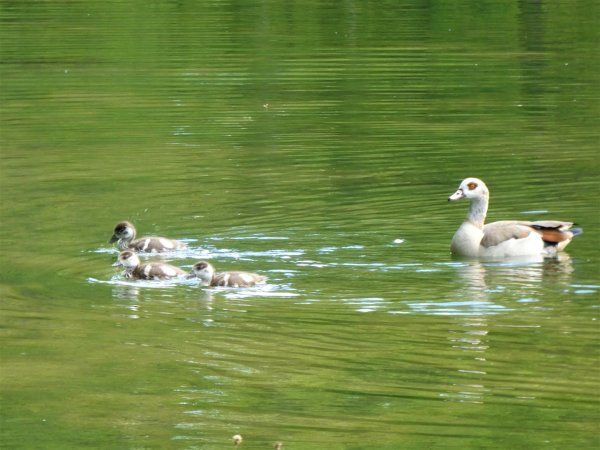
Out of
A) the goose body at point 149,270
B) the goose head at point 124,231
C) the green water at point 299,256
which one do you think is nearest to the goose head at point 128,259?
the goose body at point 149,270

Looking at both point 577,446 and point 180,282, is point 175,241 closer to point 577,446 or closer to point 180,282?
point 180,282

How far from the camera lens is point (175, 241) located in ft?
48.1

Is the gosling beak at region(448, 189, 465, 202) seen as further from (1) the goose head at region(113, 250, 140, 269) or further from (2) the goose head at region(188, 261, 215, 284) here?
(1) the goose head at region(113, 250, 140, 269)

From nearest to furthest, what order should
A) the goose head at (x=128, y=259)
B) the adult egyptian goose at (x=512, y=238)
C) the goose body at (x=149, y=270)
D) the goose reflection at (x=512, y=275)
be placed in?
the goose reflection at (x=512, y=275) → the goose body at (x=149, y=270) → the goose head at (x=128, y=259) → the adult egyptian goose at (x=512, y=238)

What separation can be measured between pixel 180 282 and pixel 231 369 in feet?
9.25

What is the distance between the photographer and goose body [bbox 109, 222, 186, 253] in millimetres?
14648

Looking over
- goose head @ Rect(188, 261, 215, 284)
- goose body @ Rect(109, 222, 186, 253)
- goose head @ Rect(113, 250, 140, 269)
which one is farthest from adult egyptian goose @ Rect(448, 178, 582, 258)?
goose head @ Rect(113, 250, 140, 269)

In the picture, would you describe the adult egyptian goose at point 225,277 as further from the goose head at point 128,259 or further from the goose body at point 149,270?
the goose head at point 128,259

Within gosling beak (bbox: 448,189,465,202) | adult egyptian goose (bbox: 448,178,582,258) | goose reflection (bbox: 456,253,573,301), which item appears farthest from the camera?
gosling beak (bbox: 448,189,465,202)

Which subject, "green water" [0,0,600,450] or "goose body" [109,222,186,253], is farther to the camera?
"goose body" [109,222,186,253]

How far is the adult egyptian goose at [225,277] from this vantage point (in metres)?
12.9

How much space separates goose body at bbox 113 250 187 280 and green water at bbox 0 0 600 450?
5.4 inches

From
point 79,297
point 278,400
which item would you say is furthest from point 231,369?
point 79,297

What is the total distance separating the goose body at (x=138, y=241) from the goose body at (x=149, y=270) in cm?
86
